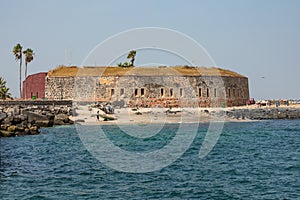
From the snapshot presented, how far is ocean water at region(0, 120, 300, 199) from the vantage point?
13.5 meters

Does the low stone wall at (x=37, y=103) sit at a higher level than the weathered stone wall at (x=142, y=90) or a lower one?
lower

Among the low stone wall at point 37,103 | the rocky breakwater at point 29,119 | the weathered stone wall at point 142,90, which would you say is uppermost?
the weathered stone wall at point 142,90

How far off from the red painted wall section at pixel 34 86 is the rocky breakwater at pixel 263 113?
2301 cm

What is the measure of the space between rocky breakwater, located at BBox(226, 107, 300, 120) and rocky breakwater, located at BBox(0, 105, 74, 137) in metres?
17.3

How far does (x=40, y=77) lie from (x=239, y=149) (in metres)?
38.1

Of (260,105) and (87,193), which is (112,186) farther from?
(260,105)

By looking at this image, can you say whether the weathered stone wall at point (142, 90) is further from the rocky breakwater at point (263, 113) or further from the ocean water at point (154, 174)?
the ocean water at point (154, 174)

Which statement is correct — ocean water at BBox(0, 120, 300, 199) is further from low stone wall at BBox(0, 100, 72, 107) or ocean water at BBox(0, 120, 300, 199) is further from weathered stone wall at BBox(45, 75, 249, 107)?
weathered stone wall at BBox(45, 75, 249, 107)

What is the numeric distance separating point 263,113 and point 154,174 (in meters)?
38.3

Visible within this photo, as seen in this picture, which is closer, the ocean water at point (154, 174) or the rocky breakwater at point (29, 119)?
the ocean water at point (154, 174)

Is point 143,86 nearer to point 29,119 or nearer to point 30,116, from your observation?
point 30,116

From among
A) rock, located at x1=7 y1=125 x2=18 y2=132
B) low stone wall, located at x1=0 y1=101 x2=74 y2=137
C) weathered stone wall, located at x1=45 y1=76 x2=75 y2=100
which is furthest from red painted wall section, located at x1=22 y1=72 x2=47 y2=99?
rock, located at x1=7 y1=125 x2=18 y2=132

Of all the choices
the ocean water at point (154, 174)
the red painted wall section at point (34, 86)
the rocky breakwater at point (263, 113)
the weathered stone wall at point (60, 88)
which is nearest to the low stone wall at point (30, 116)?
the ocean water at point (154, 174)

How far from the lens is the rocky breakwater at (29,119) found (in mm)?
30234
